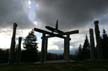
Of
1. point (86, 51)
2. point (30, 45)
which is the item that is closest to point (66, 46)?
point (30, 45)

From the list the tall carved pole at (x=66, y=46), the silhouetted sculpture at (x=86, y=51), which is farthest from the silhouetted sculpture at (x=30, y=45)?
the tall carved pole at (x=66, y=46)

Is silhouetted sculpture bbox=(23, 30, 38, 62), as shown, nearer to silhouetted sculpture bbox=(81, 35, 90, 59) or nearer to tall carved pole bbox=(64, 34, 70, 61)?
silhouetted sculpture bbox=(81, 35, 90, 59)

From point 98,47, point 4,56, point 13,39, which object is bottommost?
point 4,56

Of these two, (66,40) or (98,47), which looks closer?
(98,47)

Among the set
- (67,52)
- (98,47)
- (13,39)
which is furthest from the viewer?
(67,52)

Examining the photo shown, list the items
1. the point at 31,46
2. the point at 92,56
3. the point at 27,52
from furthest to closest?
the point at 31,46, the point at 27,52, the point at 92,56

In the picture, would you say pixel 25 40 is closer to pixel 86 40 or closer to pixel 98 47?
pixel 86 40

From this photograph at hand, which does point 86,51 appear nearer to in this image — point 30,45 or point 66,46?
point 30,45

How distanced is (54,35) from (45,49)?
2.10 meters

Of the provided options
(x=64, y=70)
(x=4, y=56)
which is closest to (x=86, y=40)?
(x=4, y=56)

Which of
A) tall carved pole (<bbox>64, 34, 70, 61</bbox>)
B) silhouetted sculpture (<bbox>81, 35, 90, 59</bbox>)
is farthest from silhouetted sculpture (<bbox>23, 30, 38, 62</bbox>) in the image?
tall carved pole (<bbox>64, 34, 70, 61</bbox>)

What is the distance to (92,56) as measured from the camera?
12688 millimetres

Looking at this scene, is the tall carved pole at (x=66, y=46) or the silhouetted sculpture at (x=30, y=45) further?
the silhouetted sculpture at (x=30, y=45)

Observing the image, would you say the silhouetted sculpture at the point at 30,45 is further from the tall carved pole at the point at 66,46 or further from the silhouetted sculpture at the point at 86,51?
the tall carved pole at the point at 66,46
